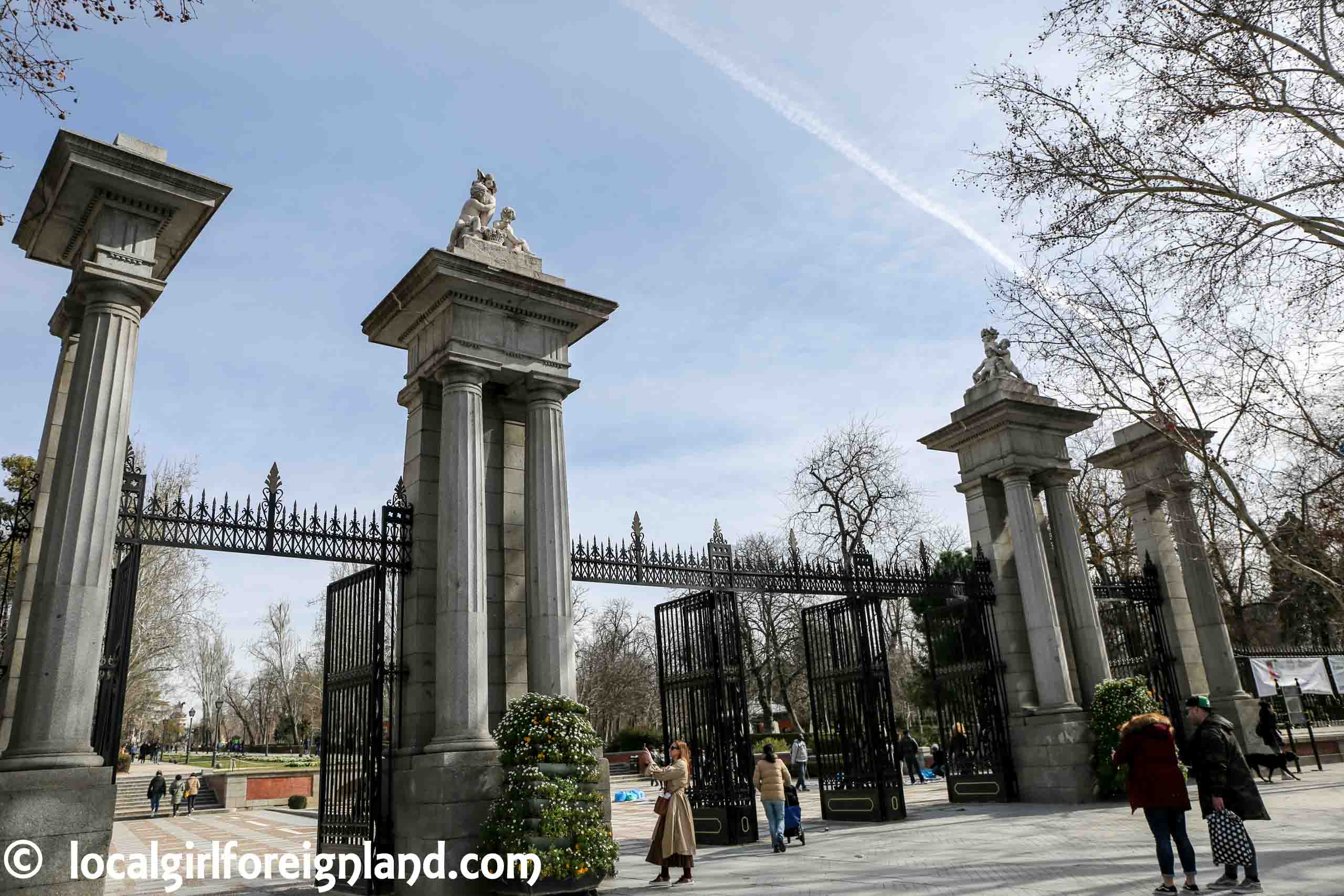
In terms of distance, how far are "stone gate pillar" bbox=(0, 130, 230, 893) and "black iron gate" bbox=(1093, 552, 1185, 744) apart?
16.2m

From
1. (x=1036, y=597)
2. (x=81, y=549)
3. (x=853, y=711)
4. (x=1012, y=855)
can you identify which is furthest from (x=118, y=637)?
(x=1036, y=597)

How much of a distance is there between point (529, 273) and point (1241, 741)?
15.5 metres

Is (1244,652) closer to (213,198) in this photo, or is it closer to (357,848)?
(357,848)

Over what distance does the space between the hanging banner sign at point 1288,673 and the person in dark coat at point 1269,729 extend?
5.09ft

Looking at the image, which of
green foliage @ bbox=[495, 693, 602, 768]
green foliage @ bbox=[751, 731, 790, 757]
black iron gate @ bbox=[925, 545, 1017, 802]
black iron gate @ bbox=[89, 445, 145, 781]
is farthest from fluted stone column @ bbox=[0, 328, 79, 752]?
green foliage @ bbox=[751, 731, 790, 757]

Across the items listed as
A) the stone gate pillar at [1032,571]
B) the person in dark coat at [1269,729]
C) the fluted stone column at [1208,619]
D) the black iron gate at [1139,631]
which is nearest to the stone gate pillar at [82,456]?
the stone gate pillar at [1032,571]

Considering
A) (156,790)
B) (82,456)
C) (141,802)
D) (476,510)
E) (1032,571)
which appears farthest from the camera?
(141,802)

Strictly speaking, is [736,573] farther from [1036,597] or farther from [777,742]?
[777,742]

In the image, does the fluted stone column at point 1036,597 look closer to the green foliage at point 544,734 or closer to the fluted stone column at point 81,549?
the green foliage at point 544,734

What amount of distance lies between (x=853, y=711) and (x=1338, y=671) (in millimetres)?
12586

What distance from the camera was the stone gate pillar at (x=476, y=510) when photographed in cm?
952

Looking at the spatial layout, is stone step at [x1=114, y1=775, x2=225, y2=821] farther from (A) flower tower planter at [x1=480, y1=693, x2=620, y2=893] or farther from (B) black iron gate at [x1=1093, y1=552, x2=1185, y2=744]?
(B) black iron gate at [x1=1093, y1=552, x2=1185, y2=744]

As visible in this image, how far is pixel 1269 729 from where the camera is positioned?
53.7 ft

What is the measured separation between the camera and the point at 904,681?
3406cm
